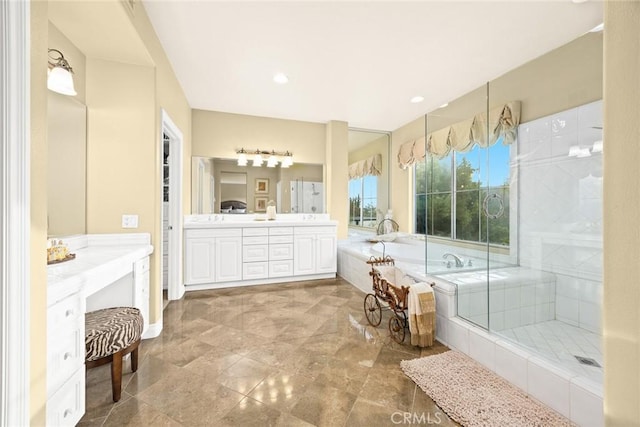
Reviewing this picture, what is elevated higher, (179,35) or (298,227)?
(179,35)

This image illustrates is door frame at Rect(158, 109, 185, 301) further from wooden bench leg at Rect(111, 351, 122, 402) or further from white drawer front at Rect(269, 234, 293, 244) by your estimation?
wooden bench leg at Rect(111, 351, 122, 402)

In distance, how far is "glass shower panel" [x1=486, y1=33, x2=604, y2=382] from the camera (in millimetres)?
2131

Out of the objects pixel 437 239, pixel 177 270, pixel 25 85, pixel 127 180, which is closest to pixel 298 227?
pixel 177 270

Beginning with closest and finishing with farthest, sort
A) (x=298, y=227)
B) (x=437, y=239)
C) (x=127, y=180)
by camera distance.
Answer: (x=127, y=180)
(x=437, y=239)
(x=298, y=227)

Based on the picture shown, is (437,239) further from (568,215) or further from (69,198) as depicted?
(69,198)

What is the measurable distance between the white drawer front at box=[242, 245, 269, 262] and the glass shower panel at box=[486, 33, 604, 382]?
273cm

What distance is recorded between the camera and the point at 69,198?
195 centimetres

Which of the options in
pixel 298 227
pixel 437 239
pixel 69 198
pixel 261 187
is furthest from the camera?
pixel 261 187

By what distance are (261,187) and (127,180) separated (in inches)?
86.6

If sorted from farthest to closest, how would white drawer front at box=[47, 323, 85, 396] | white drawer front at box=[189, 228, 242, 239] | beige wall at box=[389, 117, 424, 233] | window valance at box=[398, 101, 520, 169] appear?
beige wall at box=[389, 117, 424, 233] < white drawer front at box=[189, 228, 242, 239] < window valance at box=[398, 101, 520, 169] < white drawer front at box=[47, 323, 85, 396]

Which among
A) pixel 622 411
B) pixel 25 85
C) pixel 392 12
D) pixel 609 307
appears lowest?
pixel 622 411

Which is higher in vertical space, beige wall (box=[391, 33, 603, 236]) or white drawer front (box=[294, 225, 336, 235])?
beige wall (box=[391, 33, 603, 236])

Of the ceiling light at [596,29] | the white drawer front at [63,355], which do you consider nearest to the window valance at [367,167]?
the ceiling light at [596,29]

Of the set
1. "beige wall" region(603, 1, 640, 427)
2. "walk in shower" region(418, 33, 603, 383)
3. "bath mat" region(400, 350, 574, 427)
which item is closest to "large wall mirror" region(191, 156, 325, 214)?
"walk in shower" region(418, 33, 603, 383)
